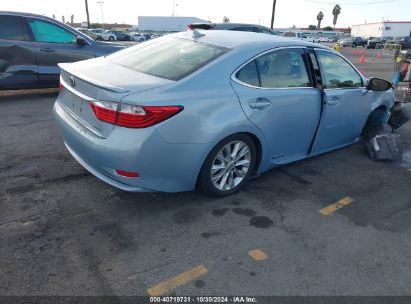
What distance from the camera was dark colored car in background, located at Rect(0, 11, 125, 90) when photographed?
682 centimetres

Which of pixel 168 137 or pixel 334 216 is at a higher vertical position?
pixel 168 137

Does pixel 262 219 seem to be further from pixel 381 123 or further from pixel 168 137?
pixel 381 123

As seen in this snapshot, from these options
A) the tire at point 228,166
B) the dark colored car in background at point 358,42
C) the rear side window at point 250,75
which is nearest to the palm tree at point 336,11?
the dark colored car in background at point 358,42

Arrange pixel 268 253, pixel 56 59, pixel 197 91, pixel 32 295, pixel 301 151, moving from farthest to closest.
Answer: pixel 56 59, pixel 301 151, pixel 197 91, pixel 268 253, pixel 32 295

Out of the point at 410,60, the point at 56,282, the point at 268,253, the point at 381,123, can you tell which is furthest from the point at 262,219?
the point at 410,60

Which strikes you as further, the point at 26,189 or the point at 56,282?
the point at 26,189

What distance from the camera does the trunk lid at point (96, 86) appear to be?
2.95 m

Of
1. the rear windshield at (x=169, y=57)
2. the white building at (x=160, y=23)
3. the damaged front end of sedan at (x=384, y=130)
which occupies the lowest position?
the damaged front end of sedan at (x=384, y=130)

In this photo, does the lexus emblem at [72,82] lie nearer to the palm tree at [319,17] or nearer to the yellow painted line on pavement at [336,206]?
the yellow painted line on pavement at [336,206]

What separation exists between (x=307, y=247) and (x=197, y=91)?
161cm

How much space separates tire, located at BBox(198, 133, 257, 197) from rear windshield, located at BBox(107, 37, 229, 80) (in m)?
0.77

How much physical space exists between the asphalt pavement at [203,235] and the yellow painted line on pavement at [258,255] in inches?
0.5

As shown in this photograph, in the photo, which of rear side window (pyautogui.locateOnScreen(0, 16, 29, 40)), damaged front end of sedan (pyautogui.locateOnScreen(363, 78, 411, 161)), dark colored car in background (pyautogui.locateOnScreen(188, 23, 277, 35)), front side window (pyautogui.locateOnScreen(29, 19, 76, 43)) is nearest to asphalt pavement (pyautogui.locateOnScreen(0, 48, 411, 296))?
damaged front end of sedan (pyautogui.locateOnScreen(363, 78, 411, 161))

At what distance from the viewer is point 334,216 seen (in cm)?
351
